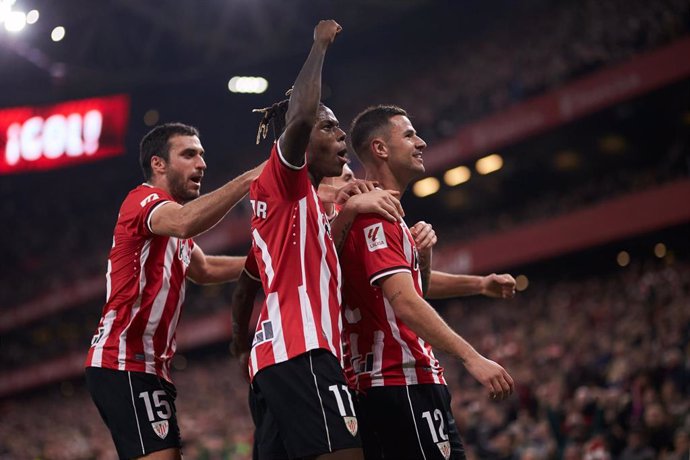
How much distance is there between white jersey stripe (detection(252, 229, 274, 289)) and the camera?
13.2 feet

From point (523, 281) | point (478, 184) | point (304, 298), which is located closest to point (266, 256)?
point (304, 298)

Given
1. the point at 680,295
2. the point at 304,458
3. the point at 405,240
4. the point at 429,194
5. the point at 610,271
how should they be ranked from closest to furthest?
the point at 304,458 < the point at 405,240 < the point at 680,295 < the point at 610,271 < the point at 429,194

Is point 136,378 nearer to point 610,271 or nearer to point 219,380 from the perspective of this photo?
point 610,271

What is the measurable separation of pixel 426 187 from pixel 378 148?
23.5 metres

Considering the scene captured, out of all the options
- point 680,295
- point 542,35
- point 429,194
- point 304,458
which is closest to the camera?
point 304,458

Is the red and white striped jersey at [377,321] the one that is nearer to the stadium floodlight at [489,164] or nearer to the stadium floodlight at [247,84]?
the stadium floodlight at [489,164]

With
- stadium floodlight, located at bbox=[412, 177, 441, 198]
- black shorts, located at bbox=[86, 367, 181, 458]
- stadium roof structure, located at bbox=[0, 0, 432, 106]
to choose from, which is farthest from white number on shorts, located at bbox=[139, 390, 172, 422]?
stadium floodlight, located at bbox=[412, 177, 441, 198]

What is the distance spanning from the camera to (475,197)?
28.7 metres

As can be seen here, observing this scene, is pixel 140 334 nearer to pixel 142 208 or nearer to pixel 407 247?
pixel 142 208

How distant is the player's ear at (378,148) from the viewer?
193 inches

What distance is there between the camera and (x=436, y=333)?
407cm

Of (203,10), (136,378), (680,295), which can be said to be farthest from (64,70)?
(136,378)

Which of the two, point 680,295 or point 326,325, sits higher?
point 680,295

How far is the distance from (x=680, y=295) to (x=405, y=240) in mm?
12221
